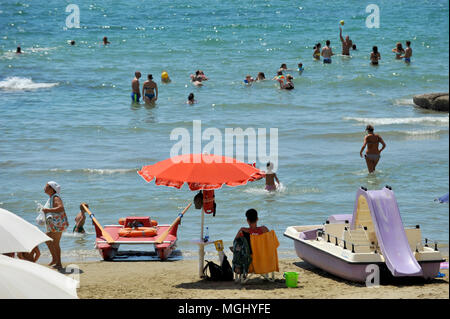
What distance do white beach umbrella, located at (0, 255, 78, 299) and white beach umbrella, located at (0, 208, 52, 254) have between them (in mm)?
1927

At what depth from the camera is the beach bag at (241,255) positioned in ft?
29.4

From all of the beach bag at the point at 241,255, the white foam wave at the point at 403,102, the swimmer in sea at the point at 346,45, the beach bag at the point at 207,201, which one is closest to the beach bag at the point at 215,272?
the beach bag at the point at 241,255

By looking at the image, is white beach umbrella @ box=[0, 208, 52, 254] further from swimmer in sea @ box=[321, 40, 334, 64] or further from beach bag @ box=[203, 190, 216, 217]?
swimmer in sea @ box=[321, 40, 334, 64]

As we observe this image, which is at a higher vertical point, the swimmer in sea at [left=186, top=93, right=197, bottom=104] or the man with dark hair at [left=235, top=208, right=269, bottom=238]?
the swimmer in sea at [left=186, top=93, right=197, bottom=104]

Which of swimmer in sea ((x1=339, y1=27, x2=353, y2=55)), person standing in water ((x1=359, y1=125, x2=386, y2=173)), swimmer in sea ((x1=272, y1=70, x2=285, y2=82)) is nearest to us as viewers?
person standing in water ((x1=359, y1=125, x2=386, y2=173))

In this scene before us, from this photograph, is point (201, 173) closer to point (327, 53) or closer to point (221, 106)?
point (221, 106)

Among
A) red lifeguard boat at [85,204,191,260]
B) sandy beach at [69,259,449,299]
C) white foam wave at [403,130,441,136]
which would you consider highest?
white foam wave at [403,130,441,136]

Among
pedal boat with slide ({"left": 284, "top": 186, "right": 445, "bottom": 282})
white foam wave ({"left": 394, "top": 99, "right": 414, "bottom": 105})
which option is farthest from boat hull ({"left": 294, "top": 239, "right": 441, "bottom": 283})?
white foam wave ({"left": 394, "top": 99, "right": 414, "bottom": 105})

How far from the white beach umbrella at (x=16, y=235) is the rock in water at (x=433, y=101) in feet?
59.5

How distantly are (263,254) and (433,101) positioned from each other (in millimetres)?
16450

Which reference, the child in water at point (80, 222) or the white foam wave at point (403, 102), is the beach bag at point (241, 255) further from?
the white foam wave at point (403, 102)

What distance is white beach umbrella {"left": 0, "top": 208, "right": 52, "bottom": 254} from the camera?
296 inches

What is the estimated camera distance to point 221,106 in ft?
82.1
